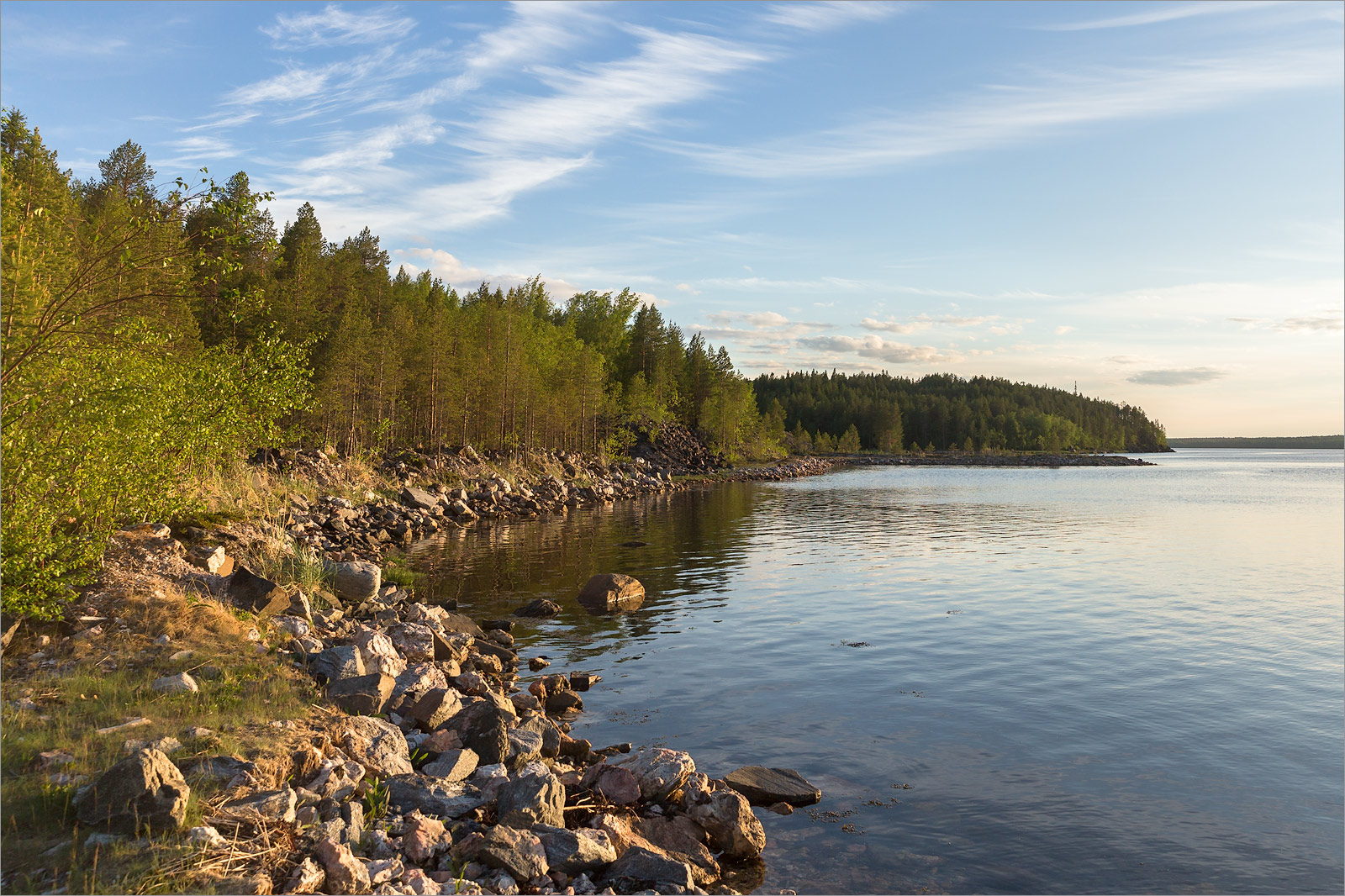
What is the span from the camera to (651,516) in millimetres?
57469

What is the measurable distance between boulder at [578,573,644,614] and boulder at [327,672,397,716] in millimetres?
12442

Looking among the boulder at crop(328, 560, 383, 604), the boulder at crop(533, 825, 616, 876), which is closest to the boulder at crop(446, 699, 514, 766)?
the boulder at crop(533, 825, 616, 876)

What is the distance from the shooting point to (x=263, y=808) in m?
8.72

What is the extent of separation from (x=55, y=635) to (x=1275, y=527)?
2644 inches

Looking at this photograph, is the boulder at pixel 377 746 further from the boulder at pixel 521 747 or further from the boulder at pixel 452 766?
the boulder at pixel 521 747

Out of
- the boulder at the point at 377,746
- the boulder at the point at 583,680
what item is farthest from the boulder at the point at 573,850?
the boulder at the point at 583,680

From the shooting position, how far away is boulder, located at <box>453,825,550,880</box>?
9.00m

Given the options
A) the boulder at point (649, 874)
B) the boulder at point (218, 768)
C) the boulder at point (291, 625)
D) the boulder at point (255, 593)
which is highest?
the boulder at point (255, 593)

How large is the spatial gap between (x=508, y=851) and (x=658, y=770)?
10.1 feet

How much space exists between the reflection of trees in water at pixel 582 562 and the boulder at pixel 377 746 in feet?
31.6

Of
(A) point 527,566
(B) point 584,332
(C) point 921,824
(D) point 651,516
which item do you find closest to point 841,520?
(D) point 651,516

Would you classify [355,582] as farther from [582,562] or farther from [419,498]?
[419,498]

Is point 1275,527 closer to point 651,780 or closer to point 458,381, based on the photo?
point 651,780

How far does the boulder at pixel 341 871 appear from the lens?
26.6 ft
